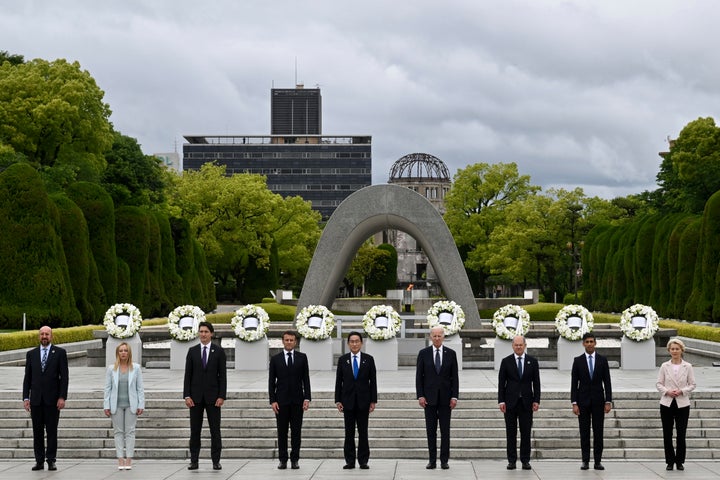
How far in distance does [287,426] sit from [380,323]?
8.03 m

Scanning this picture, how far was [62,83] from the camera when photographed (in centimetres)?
4600

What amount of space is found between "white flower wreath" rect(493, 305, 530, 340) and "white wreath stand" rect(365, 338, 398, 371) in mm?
2258

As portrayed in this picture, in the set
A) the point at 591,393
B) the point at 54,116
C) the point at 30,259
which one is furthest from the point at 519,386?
the point at 54,116

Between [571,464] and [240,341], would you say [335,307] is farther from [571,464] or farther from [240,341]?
[571,464]

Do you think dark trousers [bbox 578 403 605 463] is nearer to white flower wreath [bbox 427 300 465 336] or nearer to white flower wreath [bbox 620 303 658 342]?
white flower wreath [bbox 427 300 465 336]

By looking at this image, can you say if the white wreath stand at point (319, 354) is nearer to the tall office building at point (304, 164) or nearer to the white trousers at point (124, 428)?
the white trousers at point (124, 428)

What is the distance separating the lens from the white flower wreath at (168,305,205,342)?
66.6 feet

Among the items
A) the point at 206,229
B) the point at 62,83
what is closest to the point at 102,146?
the point at 62,83

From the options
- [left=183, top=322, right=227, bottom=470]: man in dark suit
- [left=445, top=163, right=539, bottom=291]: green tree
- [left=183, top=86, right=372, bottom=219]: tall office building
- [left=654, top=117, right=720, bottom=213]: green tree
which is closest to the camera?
[left=183, top=322, right=227, bottom=470]: man in dark suit

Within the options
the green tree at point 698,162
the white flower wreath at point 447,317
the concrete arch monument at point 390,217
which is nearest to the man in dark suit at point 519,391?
the white flower wreath at point 447,317

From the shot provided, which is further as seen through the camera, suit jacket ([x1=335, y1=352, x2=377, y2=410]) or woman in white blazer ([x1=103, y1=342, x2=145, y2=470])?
suit jacket ([x1=335, y1=352, x2=377, y2=410])

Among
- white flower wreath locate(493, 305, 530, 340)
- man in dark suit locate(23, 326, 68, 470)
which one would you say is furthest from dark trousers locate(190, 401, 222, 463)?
white flower wreath locate(493, 305, 530, 340)

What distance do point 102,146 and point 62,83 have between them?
3663 millimetres

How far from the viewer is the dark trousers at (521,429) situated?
11.6 metres
